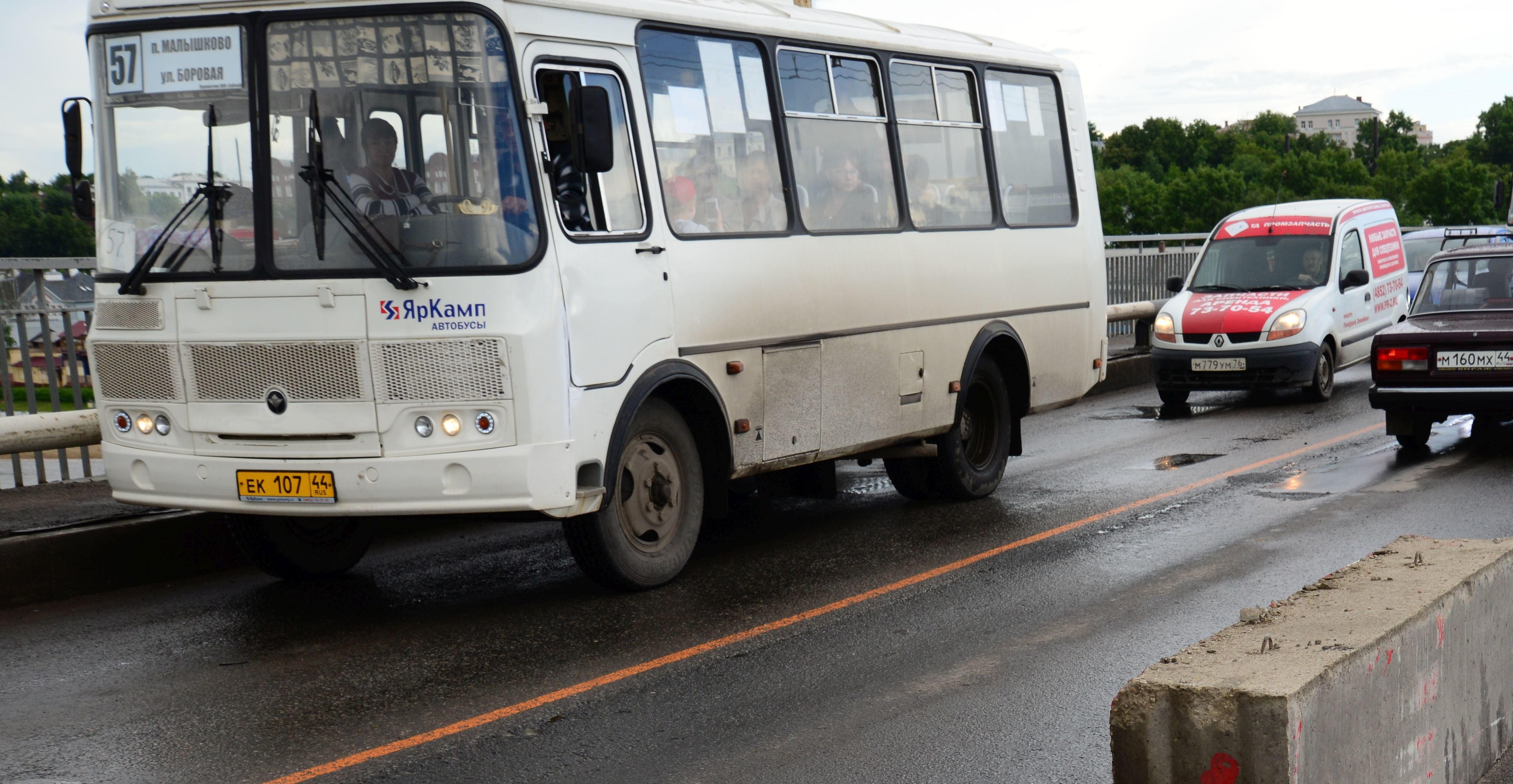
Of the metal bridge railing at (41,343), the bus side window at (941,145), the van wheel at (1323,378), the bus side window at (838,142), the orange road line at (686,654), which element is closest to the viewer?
the orange road line at (686,654)

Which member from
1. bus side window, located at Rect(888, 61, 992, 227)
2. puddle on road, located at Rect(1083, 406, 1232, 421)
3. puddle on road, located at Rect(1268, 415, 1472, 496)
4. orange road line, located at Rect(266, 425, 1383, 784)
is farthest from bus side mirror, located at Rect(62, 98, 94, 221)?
puddle on road, located at Rect(1083, 406, 1232, 421)

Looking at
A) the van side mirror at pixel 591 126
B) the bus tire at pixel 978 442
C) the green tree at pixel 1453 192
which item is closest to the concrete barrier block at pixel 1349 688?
the van side mirror at pixel 591 126

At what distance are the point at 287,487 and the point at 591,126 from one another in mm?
2064

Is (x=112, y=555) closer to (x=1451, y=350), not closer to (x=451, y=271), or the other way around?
(x=451, y=271)

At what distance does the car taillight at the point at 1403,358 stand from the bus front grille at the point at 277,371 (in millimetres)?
8016

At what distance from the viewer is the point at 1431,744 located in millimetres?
4215

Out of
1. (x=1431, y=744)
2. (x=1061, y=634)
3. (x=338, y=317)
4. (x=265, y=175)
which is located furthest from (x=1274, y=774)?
(x=265, y=175)

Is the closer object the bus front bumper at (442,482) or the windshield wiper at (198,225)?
the bus front bumper at (442,482)

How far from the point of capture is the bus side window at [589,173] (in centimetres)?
694

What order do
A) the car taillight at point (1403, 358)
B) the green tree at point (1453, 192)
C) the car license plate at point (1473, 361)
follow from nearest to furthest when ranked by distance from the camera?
the car license plate at point (1473, 361) → the car taillight at point (1403, 358) → the green tree at point (1453, 192)

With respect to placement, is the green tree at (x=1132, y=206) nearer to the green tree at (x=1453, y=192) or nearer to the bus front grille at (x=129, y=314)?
the green tree at (x=1453, y=192)

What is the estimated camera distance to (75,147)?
7.13 meters

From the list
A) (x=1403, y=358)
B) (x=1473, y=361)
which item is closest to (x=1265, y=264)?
(x=1403, y=358)

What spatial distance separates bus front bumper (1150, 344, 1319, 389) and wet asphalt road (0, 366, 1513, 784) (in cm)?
491
